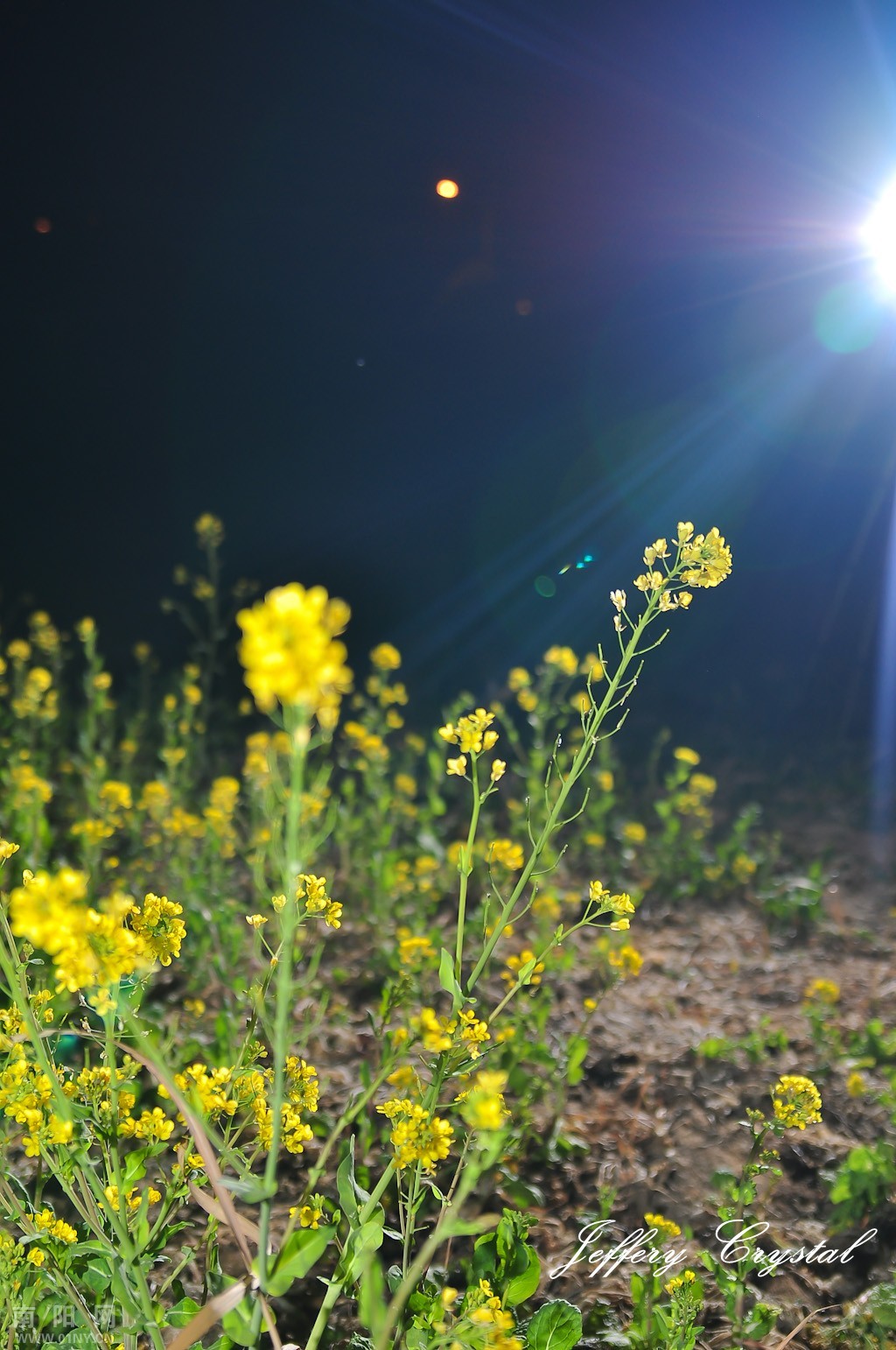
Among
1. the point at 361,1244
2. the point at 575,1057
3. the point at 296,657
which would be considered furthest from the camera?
the point at 575,1057

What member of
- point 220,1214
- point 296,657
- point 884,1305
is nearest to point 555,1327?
point 220,1214

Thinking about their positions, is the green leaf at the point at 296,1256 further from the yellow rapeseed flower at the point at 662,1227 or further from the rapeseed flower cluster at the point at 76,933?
the yellow rapeseed flower at the point at 662,1227

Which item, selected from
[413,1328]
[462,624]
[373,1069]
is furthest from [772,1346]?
[462,624]

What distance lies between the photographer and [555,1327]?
1.26 meters

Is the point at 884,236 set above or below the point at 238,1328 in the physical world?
above

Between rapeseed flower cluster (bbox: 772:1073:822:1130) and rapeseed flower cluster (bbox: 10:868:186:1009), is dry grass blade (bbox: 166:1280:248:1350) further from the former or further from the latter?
rapeseed flower cluster (bbox: 772:1073:822:1130)

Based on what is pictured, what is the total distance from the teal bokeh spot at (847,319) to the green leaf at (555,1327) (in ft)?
17.8

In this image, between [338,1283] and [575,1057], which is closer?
[338,1283]

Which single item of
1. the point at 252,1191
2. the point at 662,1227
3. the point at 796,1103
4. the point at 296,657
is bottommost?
the point at 662,1227

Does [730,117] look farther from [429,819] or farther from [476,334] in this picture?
[429,819]

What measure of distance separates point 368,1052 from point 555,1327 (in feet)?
3.29

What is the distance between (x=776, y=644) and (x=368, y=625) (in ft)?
8.94

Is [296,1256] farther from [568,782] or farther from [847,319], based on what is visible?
[847,319]

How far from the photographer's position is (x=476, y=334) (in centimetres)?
543
